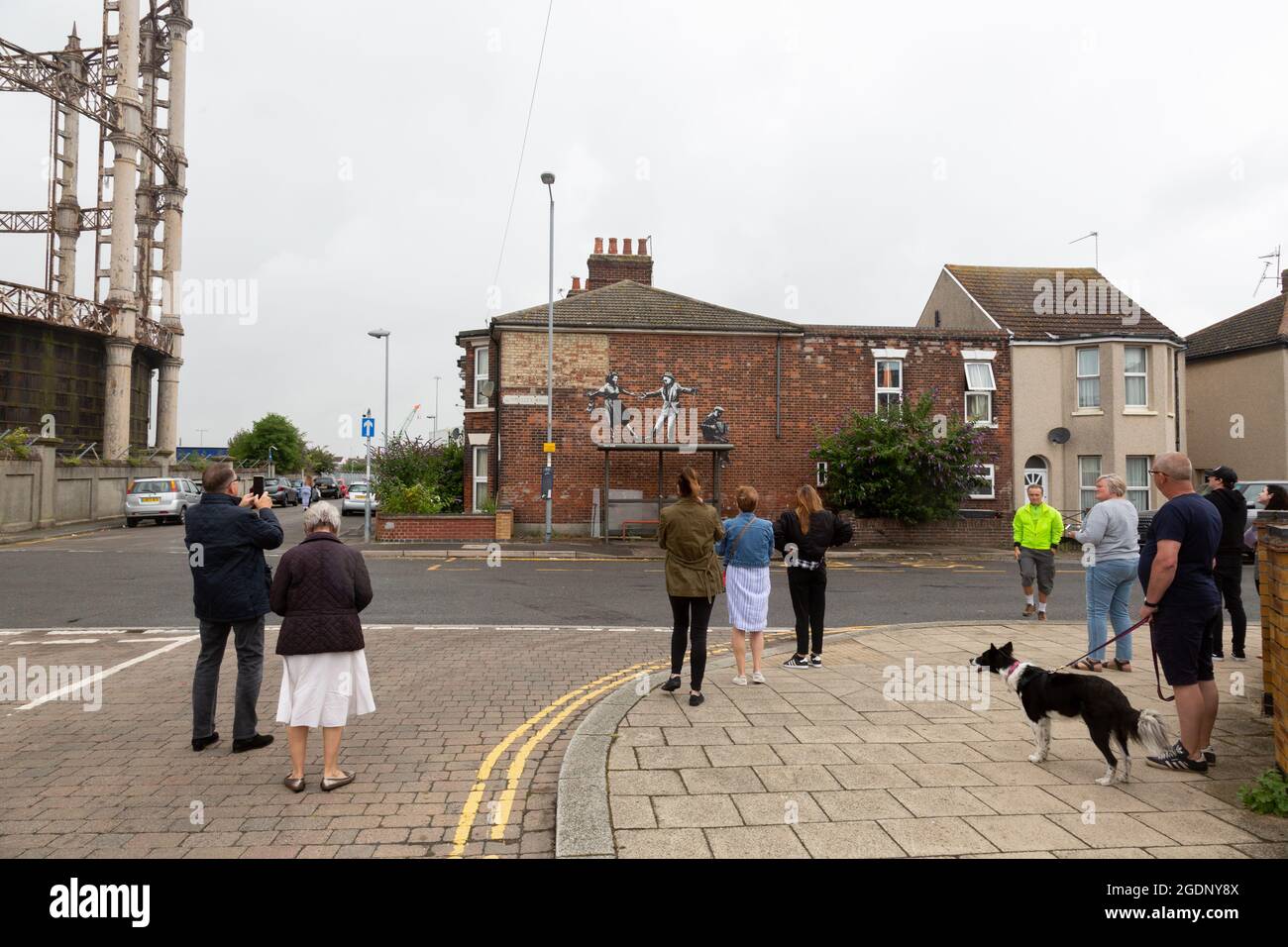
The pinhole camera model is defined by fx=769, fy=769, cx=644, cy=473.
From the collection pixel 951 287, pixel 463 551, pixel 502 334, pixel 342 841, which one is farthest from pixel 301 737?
pixel 951 287

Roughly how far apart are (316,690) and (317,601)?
0.52m

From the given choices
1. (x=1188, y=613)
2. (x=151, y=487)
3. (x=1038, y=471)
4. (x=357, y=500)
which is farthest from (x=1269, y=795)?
(x=357, y=500)

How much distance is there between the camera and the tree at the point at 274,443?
8175 centimetres

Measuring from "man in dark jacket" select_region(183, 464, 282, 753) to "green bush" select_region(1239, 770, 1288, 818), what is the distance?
5.89m

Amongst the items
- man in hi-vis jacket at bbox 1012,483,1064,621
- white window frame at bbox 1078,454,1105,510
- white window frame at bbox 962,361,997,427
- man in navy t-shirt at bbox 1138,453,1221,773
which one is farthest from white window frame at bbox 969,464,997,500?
man in navy t-shirt at bbox 1138,453,1221,773

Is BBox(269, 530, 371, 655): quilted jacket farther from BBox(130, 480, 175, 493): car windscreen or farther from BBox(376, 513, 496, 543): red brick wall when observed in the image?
BBox(130, 480, 175, 493): car windscreen

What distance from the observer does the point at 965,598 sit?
42.2 ft

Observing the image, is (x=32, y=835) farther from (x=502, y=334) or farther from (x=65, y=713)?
(x=502, y=334)

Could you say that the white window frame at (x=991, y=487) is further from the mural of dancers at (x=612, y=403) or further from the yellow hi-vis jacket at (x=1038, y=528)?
the yellow hi-vis jacket at (x=1038, y=528)

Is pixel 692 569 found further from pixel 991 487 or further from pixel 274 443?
pixel 274 443

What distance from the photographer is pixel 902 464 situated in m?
21.9

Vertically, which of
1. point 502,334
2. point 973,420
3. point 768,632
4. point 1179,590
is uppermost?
point 502,334

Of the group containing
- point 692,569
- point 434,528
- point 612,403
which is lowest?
point 434,528

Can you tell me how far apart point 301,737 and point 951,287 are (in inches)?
1178
